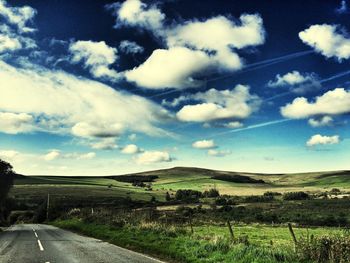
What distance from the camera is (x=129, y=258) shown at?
1756 cm

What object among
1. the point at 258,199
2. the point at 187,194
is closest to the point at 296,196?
the point at 258,199

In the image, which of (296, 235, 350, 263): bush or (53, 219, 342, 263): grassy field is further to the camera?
(53, 219, 342, 263): grassy field

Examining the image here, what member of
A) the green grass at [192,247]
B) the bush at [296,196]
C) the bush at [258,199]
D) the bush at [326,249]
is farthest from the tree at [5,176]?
the bush at [296,196]

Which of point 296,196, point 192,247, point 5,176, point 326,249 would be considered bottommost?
point 192,247

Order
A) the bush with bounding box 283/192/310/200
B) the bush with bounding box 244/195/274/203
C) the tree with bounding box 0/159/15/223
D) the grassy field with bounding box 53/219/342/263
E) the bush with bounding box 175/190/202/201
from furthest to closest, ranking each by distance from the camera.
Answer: the bush with bounding box 175/190/202/201 → the bush with bounding box 283/192/310/200 → the bush with bounding box 244/195/274/203 → the tree with bounding box 0/159/15/223 → the grassy field with bounding box 53/219/342/263

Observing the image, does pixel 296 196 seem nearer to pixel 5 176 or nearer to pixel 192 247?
pixel 5 176

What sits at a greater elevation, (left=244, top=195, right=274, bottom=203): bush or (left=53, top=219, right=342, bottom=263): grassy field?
(left=244, top=195, right=274, bottom=203): bush

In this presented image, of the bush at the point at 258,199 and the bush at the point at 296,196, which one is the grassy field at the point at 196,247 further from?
the bush at the point at 296,196

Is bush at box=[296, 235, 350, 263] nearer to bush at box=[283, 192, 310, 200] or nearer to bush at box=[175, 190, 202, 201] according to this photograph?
bush at box=[283, 192, 310, 200]

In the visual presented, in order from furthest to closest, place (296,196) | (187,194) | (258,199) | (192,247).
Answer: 1. (187,194)
2. (296,196)
3. (258,199)
4. (192,247)

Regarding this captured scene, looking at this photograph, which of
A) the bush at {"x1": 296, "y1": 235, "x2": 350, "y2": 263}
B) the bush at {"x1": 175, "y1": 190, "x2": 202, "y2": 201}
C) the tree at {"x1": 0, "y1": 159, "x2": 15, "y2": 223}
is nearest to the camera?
the bush at {"x1": 296, "y1": 235, "x2": 350, "y2": 263}

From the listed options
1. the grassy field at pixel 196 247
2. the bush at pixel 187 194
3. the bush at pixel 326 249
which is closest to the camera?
the bush at pixel 326 249

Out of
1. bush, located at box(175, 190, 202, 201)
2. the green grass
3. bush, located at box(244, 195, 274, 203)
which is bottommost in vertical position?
→ the green grass

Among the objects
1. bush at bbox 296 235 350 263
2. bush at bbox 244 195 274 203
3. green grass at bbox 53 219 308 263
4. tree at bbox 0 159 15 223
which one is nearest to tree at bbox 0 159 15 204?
tree at bbox 0 159 15 223
